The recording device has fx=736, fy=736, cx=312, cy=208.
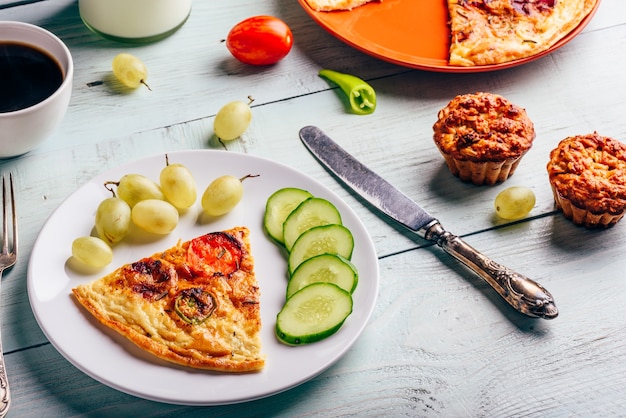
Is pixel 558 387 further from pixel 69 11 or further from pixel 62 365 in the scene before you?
pixel 69 11

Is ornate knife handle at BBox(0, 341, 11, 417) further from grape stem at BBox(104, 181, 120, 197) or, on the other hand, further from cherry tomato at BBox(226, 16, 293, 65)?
cherry tomato at BBox(226, 16, 293, 65)

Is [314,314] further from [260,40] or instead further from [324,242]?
[260,40]

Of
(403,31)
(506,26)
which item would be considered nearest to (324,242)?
(403,31)

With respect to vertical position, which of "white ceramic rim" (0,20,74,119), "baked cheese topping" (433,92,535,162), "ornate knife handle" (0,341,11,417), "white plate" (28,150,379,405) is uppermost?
"baked cheese topping" (433,92,535,162)

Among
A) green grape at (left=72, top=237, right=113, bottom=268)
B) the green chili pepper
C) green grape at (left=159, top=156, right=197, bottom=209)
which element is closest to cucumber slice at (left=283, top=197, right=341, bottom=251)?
green grape at (left=159, top=156, right=197, bottom=209)

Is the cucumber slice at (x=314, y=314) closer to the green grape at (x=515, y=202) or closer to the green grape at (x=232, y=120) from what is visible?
the green grape at (x=515, y=202)

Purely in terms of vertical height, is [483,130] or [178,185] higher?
[483,130]

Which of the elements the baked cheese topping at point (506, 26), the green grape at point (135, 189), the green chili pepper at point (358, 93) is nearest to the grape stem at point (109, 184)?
the green grape at point (135, 189)
